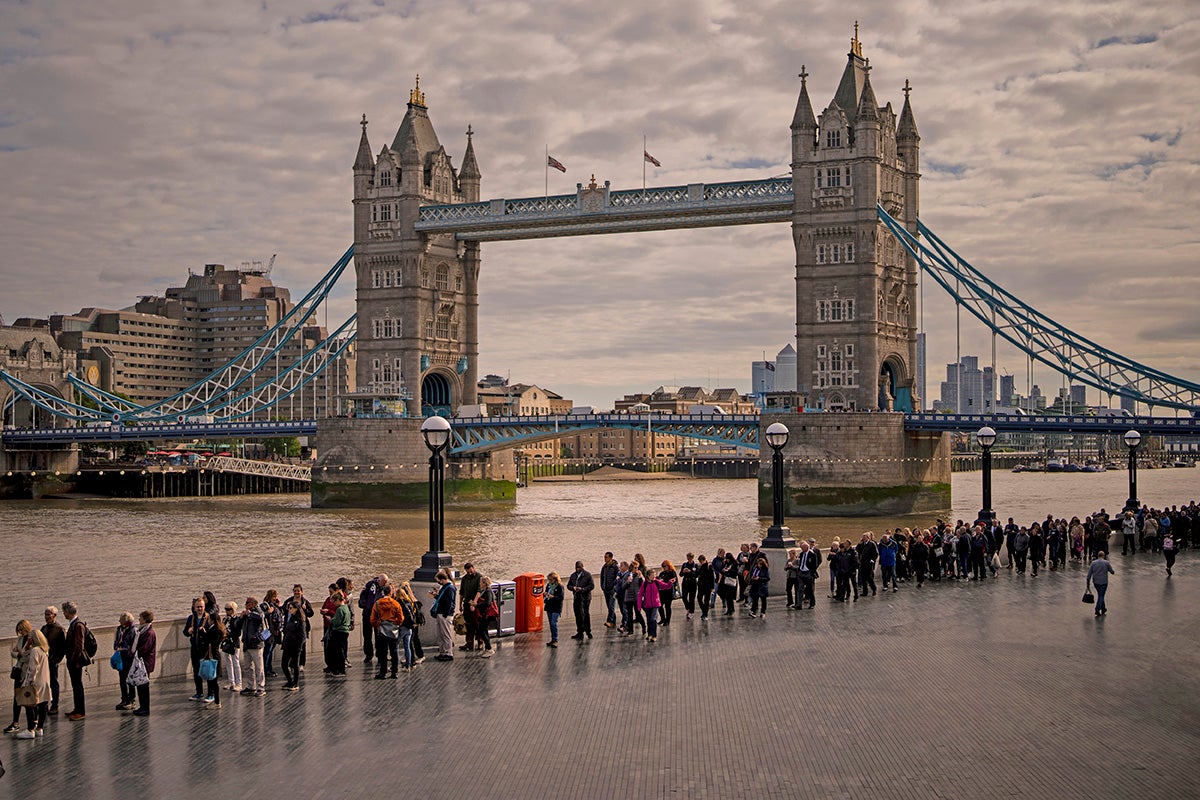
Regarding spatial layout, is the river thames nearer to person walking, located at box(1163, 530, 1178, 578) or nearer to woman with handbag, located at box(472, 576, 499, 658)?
woman with handbag, located at box(472, 576, 499, 658)

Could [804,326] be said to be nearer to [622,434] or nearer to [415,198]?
[415,198]

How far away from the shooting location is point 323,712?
612 inches

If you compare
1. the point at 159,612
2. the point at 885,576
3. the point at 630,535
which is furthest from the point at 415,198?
the point at 885,576

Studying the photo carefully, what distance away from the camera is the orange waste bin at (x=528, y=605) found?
20953mm

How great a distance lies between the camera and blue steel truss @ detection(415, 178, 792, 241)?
226 ft

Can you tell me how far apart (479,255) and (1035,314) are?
33.5m

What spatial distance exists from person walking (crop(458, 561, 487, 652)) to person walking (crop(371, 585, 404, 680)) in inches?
57.0

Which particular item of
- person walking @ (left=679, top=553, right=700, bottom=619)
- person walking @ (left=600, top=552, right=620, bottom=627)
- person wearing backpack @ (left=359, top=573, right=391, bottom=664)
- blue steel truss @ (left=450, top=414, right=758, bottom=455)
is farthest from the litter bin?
blue steel truss @ (left=450, top=414, right=758, bottom=455)

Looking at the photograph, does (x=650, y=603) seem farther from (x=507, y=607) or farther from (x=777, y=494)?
(x=777, y=494)

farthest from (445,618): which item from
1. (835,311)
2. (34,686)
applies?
(835,311)

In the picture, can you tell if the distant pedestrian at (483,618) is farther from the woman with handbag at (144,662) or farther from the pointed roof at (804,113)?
the pointed roof at (804,113)

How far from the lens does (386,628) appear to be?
17734 mm

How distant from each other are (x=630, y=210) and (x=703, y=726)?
189 feet

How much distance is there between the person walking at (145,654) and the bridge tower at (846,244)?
54158mm
